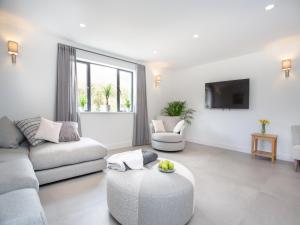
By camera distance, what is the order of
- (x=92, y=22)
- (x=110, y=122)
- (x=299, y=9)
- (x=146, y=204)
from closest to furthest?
(x=146, y=204)
(x=299, y=9)
(x=92, y=22)
(x=110, y=122)

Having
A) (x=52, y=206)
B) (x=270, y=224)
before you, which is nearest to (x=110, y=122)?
(x=52, y=206)

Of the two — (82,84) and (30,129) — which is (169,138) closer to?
(82,84)

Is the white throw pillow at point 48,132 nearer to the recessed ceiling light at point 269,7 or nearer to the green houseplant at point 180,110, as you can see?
the green houseplant at point 180,110

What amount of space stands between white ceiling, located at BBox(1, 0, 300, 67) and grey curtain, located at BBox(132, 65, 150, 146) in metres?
1.11

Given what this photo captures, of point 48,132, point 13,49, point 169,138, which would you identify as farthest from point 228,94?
point 13,49

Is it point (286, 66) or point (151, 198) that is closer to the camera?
point (151, 198)

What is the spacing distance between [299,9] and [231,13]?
89cm

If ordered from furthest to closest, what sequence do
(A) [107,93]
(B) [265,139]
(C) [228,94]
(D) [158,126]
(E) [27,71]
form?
(D) [158,126], (C) [228,94], (A) [107,93], (B) [265,139], (E) [27,71]

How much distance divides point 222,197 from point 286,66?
10.6ft

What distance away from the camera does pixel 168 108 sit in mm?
5340

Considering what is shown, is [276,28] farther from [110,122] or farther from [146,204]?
[110,122]

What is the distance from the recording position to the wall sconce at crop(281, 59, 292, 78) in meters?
3.32

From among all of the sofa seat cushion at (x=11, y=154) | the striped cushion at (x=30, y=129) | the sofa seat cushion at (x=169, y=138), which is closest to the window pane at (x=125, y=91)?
the sofa seat cushion at (x=169, y=138)

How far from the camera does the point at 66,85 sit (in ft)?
10.7
